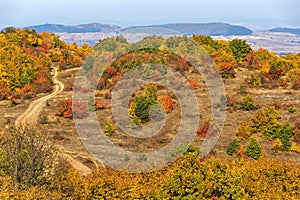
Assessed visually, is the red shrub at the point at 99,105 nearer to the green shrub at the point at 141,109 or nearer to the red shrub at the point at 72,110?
the red shrub at the point at 72,110

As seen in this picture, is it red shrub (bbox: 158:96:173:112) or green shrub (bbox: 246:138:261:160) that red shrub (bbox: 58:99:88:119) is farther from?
green shrub (bbox: 246:138:261:160)

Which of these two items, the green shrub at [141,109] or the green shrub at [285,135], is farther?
the green shrub at [141,109]

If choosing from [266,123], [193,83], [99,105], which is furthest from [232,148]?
[193,83]

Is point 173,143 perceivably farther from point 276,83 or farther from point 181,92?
point 276,83

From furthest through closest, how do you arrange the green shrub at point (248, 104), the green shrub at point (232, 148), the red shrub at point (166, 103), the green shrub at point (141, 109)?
the green shrub at point (248, 104) < the red shrub at point (166, 103) < the green shrub at point (141, 109) < the green shrub at point (232, 148)

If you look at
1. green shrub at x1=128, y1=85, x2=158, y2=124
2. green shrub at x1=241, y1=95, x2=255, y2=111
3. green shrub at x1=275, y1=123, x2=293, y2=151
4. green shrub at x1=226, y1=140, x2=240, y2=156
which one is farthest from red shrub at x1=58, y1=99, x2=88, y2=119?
green shrub at x1=275, y1=123, x2=293, y2=151

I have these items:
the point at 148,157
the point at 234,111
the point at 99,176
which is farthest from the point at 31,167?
the point at 234,111

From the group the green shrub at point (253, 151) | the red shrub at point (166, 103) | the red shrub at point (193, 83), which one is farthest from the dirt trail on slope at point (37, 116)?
the red shrub at point (193, 83)

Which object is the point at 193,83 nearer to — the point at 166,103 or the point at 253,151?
the point at 166,103

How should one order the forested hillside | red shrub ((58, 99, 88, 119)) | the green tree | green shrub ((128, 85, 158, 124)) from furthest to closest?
the green tree
the forested hillside
red shrub ((58, 99, 88, 119))
green shrub ((128, 85, 158, 124))
